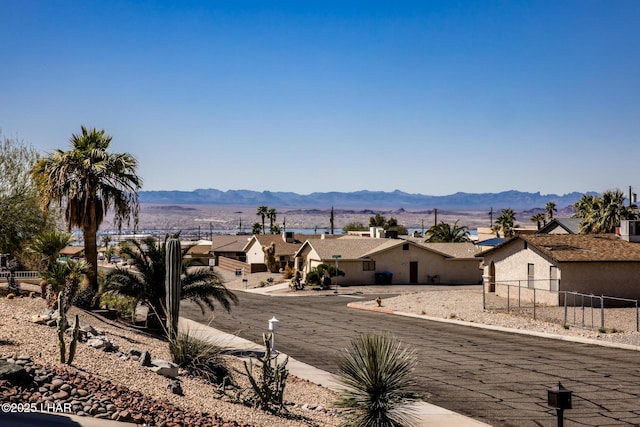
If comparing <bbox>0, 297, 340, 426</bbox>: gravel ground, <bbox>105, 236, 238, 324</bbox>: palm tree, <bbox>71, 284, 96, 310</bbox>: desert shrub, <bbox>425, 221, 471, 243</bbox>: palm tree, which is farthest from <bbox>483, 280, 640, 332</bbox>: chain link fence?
<bbox>425, 221, 471, 243</bbox>: palm tree

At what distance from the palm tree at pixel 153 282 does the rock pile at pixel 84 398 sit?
12.5 meters

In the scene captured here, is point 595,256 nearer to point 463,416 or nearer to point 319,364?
point 319,364

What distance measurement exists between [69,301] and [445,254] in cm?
4860

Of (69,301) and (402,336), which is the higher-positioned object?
(69,301)

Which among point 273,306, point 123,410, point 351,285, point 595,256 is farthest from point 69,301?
point 351,285

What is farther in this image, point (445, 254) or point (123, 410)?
point (445, 254)

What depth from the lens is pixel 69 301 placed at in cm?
2206

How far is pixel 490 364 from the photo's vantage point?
23734mm

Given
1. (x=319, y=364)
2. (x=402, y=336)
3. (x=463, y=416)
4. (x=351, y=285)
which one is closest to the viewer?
(x=463, y=416)

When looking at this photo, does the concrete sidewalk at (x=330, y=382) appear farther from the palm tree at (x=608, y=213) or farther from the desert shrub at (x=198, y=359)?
the palm tree at (x=608, y=213)

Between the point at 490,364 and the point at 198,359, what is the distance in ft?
36.0

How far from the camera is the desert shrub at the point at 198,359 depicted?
55.6ft

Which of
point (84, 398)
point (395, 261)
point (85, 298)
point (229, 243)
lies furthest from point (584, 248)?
point (229, 243)

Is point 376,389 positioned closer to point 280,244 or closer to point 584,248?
point 584,248
